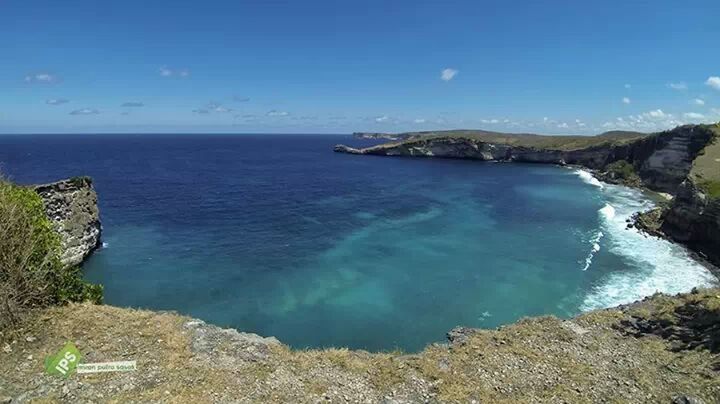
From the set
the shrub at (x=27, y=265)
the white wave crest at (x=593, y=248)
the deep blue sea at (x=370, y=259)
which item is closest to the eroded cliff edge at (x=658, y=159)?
the deep blue sea at (x=370, y=259)

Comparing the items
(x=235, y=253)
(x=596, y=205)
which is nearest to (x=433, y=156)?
(x=596, y=205)

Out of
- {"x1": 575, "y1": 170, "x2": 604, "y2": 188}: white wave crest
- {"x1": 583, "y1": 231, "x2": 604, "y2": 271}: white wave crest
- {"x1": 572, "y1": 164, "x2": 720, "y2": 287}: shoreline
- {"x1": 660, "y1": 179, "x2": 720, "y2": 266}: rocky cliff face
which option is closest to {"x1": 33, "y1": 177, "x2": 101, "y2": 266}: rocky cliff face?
{"x1": 583, "y1": 231, "x2": 604, "y2": 271}: white wave crest

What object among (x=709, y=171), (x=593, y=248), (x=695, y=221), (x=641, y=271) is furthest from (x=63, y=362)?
(x=709, y=171)

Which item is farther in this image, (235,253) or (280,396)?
(235,253)

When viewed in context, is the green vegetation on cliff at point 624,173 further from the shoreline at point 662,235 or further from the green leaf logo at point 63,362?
the green leaf logo at point 63,362

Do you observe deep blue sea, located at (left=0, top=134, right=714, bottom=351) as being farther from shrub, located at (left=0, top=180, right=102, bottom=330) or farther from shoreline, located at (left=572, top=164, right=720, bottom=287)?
shrub, located at (left=0, top=180, right=102, bottom=330)

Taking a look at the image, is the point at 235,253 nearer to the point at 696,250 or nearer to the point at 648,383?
the point at 648,383

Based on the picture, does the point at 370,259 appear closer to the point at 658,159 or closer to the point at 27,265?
the point at 27,265
